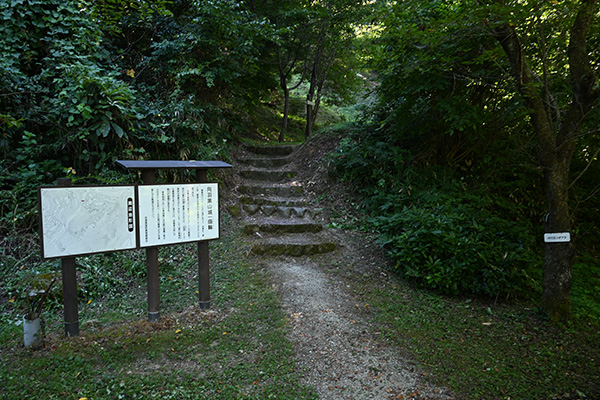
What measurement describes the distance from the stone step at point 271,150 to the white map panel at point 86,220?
6.17 meters

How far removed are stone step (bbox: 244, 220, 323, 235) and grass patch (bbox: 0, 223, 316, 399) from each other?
1.56 m

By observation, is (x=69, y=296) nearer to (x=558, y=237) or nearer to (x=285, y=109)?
(x=558, y=237)

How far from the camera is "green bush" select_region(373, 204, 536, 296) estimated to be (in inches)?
173

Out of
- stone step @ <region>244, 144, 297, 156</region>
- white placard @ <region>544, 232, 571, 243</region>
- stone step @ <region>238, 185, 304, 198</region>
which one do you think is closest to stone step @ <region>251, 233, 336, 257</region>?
stone step @ <region>238, 185, 304, 198</region>

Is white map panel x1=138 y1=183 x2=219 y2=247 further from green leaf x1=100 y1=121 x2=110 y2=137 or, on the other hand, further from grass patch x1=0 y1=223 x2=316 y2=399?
green leaf x1=100 y1=121 x2=110 y2=137

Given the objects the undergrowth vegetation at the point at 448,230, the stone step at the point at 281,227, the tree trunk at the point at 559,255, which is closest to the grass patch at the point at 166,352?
the stone step at the point at 281,227

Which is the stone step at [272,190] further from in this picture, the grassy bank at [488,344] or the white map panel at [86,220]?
the white map panel at [86,220]

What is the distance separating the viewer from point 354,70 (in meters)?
11.5

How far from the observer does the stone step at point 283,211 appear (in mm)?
6734

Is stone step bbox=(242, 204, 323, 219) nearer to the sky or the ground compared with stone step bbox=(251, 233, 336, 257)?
nearer to the sky

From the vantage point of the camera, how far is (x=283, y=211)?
6.78 m

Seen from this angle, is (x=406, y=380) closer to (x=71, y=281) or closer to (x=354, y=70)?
(x=71, y=281)

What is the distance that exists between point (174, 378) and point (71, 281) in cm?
146

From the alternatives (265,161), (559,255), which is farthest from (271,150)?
(559,255)
